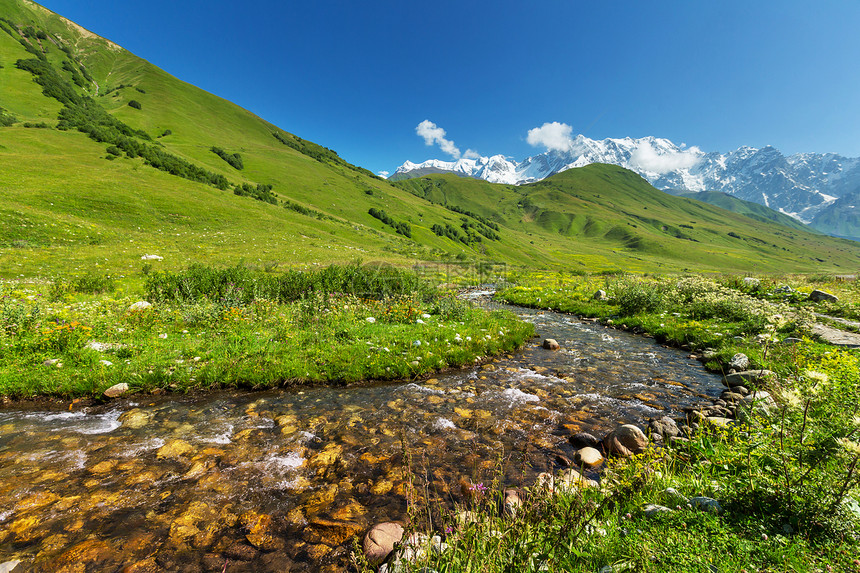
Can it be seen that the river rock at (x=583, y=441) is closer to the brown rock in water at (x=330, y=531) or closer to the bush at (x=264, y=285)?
the brown rock in water at (x=330, y=531)

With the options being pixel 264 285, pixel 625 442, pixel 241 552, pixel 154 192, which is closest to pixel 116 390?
pixel 241 552

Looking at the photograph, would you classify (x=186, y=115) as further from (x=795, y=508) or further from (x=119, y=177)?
(x=795, y=508)

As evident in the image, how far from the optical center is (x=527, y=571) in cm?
290

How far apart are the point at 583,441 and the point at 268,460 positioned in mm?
6317

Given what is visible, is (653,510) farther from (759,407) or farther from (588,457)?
(588,457)

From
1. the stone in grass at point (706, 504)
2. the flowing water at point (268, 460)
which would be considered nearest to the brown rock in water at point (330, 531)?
the flowing water at point (268, 460)

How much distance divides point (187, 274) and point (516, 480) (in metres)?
17.6

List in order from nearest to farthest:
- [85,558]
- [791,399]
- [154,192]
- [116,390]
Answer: [791,399]
[85,558]
[116,390]
[154,192]

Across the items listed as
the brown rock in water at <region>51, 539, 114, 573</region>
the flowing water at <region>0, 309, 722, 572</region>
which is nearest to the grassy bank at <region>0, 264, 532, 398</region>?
the flowing water at <region>0, 309, 722, 572</region>

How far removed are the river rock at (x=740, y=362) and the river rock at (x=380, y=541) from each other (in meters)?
12.3

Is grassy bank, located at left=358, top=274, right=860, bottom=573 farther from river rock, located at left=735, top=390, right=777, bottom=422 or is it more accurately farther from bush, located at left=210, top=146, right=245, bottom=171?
bush, located at left=210, top=146, right=245, bottom=171

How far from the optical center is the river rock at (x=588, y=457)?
19.2 ft

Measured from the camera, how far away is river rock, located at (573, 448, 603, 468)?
5.85 m

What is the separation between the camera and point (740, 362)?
10.4m
